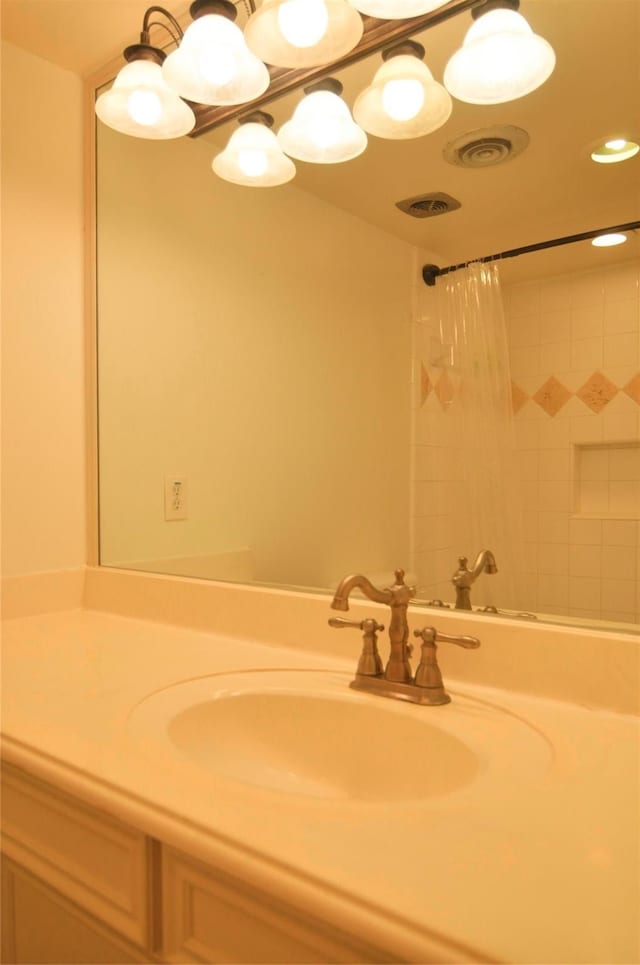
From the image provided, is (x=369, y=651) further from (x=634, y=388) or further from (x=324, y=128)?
(x=324, y=128)

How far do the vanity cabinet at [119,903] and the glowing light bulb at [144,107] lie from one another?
1.20 meters

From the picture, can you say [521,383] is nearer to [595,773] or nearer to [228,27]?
[595,773]

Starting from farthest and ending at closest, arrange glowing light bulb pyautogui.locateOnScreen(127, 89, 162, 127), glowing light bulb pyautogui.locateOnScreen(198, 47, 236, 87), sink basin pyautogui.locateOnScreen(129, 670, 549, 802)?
glowing light bulb pyautogui.locateOnScreen(127, 89, 162, 127), glowing light bulb pyautogui.locateOnScreen(198, 47, 236, 87), sink basin pyautogui.locateOnScreen(129, 670, 549, 802)

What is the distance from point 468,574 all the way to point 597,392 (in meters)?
0.36

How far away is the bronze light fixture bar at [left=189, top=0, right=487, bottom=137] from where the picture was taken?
1.05m

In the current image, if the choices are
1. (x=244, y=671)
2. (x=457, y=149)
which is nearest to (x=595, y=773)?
(x=244, y=671)

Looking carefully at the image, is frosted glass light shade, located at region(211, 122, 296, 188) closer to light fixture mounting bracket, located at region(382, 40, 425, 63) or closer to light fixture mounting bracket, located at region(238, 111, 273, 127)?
light fixture mounting bracket, located at region(238, 111, 273, 127)

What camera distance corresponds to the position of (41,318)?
4.67 feet

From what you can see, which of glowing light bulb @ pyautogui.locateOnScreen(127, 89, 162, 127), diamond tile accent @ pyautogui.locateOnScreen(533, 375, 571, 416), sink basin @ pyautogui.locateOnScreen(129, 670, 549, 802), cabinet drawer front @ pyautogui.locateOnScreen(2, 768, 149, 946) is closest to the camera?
cabinet drawer front @ pyautogui.locateOnScreen(2, 768, 149, 946)

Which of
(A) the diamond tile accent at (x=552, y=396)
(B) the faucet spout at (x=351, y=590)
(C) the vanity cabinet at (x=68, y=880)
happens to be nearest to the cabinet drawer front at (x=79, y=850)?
(C) the vanity cabinet at (x=68, y=880)

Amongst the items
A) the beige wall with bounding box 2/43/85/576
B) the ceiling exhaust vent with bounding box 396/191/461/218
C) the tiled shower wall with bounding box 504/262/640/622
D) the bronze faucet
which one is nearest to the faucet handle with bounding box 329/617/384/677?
the bronze faucet

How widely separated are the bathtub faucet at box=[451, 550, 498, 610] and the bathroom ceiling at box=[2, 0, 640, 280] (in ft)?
1.60

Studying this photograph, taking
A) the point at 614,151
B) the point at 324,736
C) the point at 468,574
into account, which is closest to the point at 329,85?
the point at 614,151

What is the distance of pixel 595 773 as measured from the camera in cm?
63
